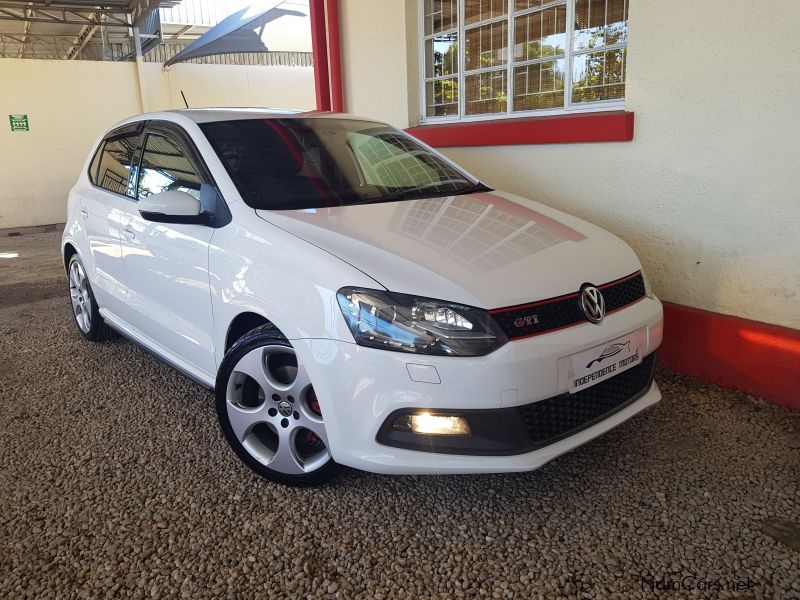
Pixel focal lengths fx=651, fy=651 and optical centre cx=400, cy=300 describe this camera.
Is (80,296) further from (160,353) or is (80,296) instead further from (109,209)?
(160,353)

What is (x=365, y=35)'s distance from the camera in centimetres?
630

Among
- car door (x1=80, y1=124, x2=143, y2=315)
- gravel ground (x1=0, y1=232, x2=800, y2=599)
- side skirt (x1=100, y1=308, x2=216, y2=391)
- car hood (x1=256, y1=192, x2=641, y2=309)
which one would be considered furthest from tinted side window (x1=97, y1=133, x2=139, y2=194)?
car hood (x1=256, y1=192, x2=641, y2=309)

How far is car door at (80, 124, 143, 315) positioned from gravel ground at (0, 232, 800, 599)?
3.01ft

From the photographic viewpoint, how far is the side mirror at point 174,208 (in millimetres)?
2879

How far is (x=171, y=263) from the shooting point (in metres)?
3.19

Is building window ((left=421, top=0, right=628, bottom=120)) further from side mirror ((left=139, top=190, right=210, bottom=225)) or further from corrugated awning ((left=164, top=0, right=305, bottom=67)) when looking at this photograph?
corrugated awning ((left=164, top=0, right=305, bottom=67))

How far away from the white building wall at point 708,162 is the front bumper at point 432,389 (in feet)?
5.17

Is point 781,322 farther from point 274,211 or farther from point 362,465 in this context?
point 274,211

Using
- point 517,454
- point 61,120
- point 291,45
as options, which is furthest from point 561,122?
point 291,45

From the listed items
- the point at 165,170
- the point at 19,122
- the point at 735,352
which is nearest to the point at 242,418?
the point at 165,170

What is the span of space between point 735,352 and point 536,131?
1925mm

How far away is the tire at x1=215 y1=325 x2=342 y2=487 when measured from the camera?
2.57m

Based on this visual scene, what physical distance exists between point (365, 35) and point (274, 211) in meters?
4.09

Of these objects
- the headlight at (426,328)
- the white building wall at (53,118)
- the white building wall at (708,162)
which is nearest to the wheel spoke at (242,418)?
the headlight at (426,328)
